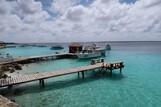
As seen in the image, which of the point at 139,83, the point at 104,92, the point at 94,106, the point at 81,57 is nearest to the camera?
the point at 94,106

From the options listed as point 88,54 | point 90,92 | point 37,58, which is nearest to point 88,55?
point 88,54

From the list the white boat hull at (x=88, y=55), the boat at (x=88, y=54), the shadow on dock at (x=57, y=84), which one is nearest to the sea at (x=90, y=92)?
the shadow on dock at (x=57, y=84)

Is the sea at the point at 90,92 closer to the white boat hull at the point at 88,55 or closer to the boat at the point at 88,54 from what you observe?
the white boat hull at the point at 88,55

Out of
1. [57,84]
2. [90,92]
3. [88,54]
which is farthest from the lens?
[88,54]

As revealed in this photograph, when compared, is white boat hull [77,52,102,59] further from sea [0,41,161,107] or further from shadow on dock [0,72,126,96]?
sea [0,41,161,107]

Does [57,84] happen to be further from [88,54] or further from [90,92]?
[88,54]

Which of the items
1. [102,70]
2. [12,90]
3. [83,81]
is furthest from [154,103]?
[12,90]

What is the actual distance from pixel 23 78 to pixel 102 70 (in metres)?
13.7

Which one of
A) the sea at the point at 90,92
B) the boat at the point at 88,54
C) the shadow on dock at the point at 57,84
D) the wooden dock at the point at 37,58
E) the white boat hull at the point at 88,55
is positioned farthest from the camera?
the boat at the point at 88,54

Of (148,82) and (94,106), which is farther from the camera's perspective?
(148,82)

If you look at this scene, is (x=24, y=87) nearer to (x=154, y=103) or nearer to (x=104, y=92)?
(x=104, y=92)

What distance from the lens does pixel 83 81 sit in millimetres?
24625

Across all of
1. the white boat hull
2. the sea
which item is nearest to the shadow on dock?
the sea

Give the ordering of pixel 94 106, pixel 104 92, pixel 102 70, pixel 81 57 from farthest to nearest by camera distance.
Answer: pixel 81 57 → pixel 102 70 → pixel 104 92 → pixel 94 106
